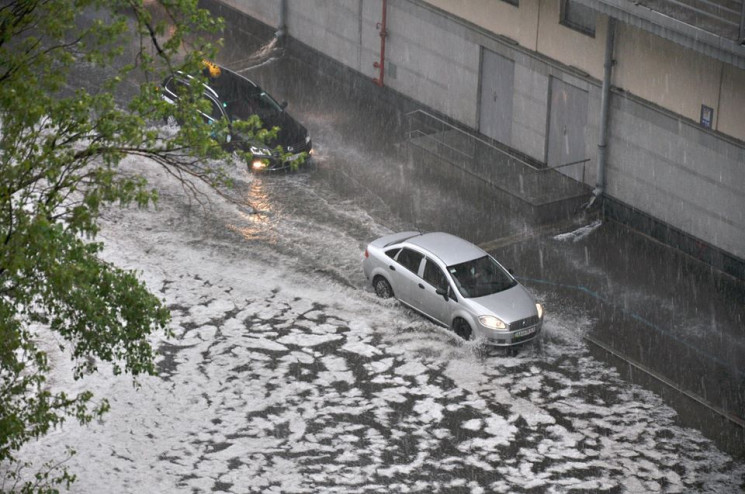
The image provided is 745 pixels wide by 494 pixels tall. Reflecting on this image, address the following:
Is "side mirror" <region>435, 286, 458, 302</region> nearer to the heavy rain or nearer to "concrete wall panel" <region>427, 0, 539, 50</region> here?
the heavy rain

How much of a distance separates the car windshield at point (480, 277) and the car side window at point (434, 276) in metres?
0.18

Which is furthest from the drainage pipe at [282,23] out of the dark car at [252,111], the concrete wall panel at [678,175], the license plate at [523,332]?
the license plate at [523,332]

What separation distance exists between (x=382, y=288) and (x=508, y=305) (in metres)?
2.81

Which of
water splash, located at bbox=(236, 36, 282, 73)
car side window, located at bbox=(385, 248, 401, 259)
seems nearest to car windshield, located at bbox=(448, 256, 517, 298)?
car side window, located at bbox=(385, 248, 401, 259)

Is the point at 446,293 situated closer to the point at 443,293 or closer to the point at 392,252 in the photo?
the point at 443,293

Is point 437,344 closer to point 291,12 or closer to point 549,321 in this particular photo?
point 549,321

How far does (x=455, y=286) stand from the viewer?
20.0m

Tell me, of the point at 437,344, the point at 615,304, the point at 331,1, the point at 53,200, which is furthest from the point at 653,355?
the point at 331,1

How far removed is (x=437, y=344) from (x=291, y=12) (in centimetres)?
1578

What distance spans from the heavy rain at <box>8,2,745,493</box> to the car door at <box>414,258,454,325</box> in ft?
1.09

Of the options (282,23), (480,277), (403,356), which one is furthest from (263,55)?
(403,356)

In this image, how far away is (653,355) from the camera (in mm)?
19578

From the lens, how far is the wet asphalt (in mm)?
19094

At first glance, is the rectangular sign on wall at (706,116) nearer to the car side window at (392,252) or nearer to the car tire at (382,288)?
the car side window at (392,252)
